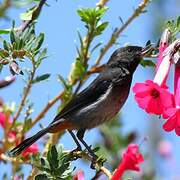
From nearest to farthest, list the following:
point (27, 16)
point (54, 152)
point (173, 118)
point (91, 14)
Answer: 1. point (173, 118)
2. point (54, 152)
3. point (27, 16)
4. point (91, 14)

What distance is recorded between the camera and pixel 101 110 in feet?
11.0

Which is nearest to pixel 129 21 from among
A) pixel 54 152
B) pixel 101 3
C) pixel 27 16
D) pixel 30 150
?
pixel 101 3

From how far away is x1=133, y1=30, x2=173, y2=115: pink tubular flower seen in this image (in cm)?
214

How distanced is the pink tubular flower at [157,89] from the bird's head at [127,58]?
3.03 feet

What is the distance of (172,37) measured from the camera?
2.20m

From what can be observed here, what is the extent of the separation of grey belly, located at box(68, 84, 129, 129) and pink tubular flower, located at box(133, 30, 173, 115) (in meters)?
1.03

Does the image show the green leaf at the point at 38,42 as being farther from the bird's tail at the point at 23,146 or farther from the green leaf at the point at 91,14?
the bird's tail at the point at 23,146

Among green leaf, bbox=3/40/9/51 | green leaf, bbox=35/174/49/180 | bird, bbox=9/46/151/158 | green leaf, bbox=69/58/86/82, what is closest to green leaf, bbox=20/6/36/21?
green leaf, bbox=3/40/9/51

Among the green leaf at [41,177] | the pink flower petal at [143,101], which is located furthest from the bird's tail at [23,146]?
the pink flower petal at [143,101]

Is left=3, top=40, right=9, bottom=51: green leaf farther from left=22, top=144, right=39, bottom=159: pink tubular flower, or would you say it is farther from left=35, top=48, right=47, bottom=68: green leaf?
left=22, top=144, right=39, bottom=159: pink tubular flower

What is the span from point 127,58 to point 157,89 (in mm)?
→ 1217

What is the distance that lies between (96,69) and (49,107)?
273 mm

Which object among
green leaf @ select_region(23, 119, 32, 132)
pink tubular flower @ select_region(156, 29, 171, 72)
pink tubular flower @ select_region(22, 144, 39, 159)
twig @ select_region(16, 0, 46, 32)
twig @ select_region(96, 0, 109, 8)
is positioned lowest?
pink tubular flower @ select_region(156, 29, 171, 72)

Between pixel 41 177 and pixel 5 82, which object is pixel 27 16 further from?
pixel 41 177
